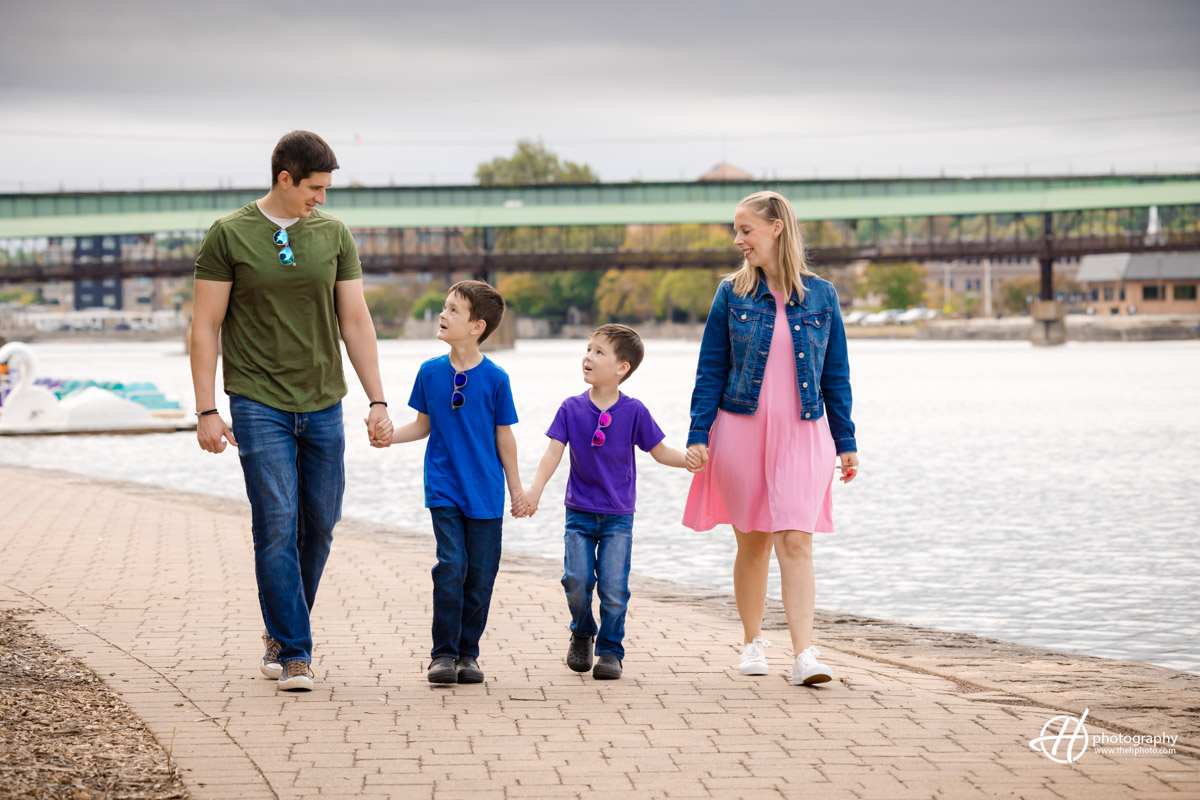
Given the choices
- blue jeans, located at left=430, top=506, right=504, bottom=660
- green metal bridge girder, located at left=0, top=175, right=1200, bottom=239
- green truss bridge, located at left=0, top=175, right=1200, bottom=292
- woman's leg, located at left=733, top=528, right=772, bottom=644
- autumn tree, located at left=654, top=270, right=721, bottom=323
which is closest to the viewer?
blue jeans, located at left=430, top=506, right=504, bottom=660

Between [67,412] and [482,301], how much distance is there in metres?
20.0


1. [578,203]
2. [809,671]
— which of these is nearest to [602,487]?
[809,671]

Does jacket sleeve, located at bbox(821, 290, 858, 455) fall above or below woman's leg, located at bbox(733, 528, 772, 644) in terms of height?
above

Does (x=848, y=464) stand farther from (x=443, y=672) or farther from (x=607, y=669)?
(x=443, y=672)

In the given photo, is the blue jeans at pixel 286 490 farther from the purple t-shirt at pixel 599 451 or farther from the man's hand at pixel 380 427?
the purple t-shirt at pixel 599 451

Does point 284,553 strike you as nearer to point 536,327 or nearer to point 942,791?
point 942,791

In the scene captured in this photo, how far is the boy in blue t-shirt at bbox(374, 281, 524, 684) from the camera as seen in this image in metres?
5.40

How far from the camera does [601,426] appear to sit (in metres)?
5.57

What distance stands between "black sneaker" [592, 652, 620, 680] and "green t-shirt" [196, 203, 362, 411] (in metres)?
1.46

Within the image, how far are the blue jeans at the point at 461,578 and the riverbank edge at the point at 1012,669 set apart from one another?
1.61m

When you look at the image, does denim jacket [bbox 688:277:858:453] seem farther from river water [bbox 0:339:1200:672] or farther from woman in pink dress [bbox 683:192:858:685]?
river water [bbox 0:339:1200:672]

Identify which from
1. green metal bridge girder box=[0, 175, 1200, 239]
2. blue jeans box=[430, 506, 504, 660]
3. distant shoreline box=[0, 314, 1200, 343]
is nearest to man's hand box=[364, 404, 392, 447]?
blue jeans box=[430, 506, 504, 660]

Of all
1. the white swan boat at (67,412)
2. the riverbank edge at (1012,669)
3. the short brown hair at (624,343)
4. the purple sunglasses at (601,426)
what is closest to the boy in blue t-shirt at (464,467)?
the purple sunglasses at (601,426)

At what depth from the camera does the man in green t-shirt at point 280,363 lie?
5211 mm
